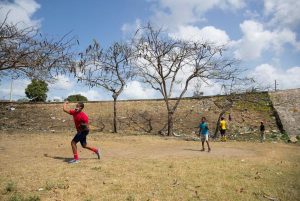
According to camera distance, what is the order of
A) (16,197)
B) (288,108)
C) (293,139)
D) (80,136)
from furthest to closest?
(288,108), (293,139), (80,136), (16,197)

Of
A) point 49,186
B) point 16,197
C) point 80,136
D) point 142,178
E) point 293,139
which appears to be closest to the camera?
point 16,197

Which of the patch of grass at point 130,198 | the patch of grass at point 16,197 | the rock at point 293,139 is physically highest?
the patch of grass at point 16,197

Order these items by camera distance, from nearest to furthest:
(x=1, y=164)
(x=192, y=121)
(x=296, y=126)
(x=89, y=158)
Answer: (x=1, y=164), (x=89, y=158), (x=296, y=126), (x=192, y=121)

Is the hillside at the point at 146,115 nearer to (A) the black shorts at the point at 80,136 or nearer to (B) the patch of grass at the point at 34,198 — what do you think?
(A) the black shorts at the point at 80,136

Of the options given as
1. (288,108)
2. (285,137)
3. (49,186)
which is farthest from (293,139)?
(49,186)

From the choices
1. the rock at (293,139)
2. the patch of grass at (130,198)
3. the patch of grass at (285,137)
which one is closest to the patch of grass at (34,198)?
the patch of grass at (130,198)

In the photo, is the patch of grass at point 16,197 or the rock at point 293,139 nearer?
the patch of grass at point 16,197

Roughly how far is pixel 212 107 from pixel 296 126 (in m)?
6.64

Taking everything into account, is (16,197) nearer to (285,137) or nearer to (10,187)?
(10,187)

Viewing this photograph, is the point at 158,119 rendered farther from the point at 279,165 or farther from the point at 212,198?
the point at 212,198

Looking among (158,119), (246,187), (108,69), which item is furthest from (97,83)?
(246,187)

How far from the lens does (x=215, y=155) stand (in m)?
12.8

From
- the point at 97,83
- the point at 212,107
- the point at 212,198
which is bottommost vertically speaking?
the point at 212,198

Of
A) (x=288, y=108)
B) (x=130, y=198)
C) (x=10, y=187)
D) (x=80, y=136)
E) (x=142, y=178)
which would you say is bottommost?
(x=130, y=198)
